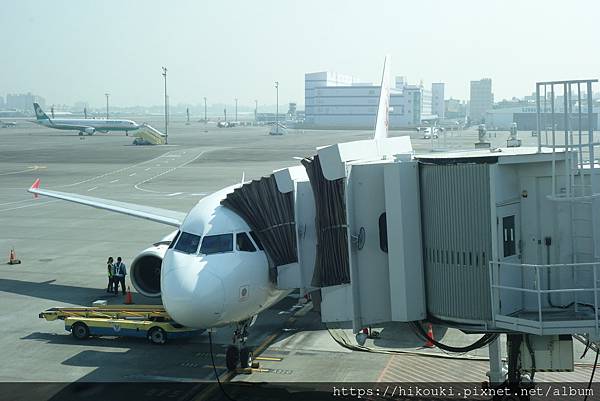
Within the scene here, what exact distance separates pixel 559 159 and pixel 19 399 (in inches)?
540

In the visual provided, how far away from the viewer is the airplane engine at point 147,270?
2522cm

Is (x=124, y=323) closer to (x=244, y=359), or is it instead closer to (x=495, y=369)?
(x=244, y=359)

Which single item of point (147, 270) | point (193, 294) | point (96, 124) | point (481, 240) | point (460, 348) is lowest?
point (460, 348)

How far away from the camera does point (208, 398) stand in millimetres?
18469

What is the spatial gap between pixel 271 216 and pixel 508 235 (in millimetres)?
7251

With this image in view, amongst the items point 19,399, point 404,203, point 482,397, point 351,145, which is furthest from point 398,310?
point 19,399

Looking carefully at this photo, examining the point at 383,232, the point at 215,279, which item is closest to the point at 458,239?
the point at 383,232

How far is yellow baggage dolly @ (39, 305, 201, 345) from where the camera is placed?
23328 millimetres

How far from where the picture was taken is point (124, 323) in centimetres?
2369

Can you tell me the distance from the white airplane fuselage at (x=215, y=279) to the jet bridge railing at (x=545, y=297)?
7043 mm

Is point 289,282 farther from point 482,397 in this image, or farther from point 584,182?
point 584,182

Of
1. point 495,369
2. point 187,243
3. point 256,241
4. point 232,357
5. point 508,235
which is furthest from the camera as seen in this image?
point 232,357

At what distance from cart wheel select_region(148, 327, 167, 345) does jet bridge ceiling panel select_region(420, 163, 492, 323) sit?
11.5m

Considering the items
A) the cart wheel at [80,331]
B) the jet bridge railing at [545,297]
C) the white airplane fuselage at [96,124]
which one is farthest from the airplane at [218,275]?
the white airplane fuselage at [96,124]
